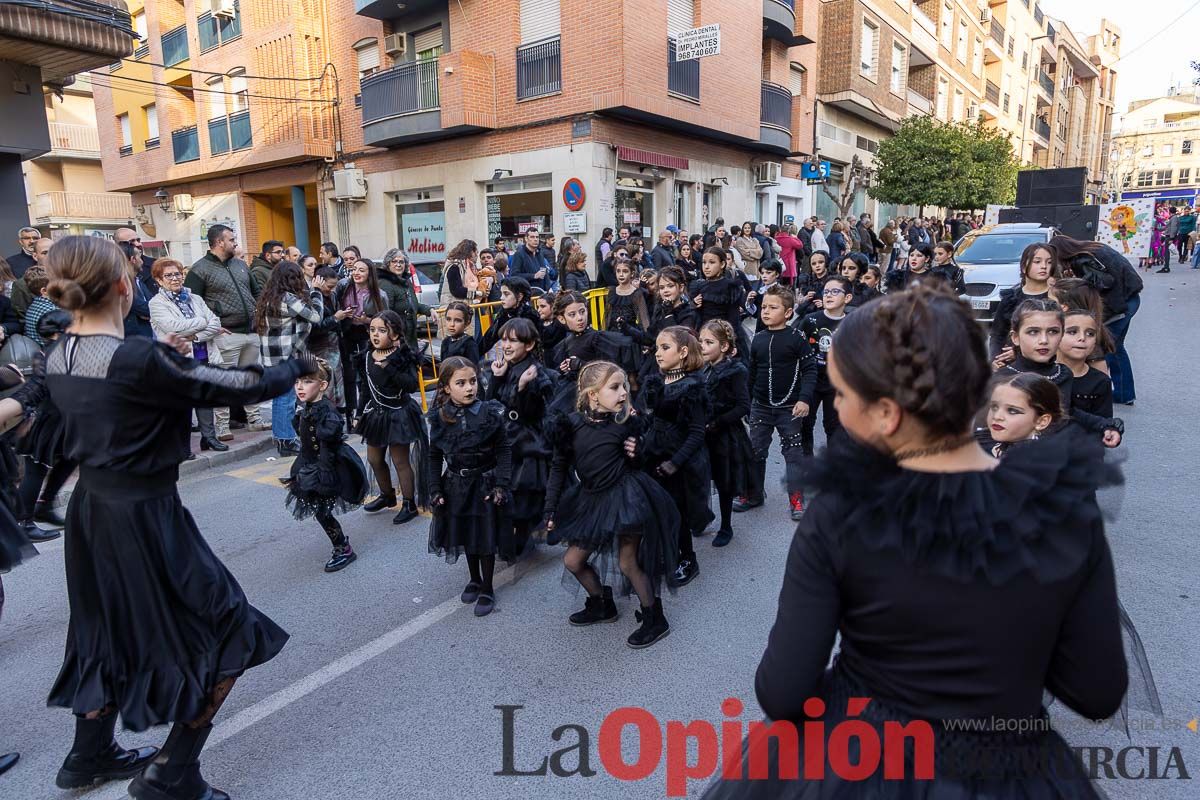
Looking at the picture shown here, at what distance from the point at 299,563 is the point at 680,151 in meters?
15.7

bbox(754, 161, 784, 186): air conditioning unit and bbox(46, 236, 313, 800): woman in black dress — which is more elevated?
bbox(754, 161, 784, 186): air conditioning unit

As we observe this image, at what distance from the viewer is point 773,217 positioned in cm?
2256

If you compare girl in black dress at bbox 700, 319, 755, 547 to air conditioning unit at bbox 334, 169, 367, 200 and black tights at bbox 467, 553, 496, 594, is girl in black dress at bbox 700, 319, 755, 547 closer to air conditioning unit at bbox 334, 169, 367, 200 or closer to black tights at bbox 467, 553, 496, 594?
→ black tights at bbox 467, 553, 496, 594

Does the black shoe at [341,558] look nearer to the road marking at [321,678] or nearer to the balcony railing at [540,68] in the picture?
the road marking at [321,678]

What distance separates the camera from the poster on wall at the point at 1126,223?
748 inches

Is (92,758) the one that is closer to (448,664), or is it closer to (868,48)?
(448,664)

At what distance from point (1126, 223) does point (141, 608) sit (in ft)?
75.5

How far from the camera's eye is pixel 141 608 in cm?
243

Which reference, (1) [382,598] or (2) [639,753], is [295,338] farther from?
(2) [639,753]

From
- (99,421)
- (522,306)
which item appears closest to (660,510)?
(99,421)

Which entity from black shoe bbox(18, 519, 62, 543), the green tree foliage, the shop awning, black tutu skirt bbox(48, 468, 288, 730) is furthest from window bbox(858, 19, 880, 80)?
black tutu skirt bbox(48, 468, 288, 730)

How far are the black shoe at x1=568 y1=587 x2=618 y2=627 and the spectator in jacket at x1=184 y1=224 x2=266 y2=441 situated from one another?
16.9 feet

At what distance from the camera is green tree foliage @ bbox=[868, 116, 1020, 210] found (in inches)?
928

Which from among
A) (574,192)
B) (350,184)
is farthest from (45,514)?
(350,184)
